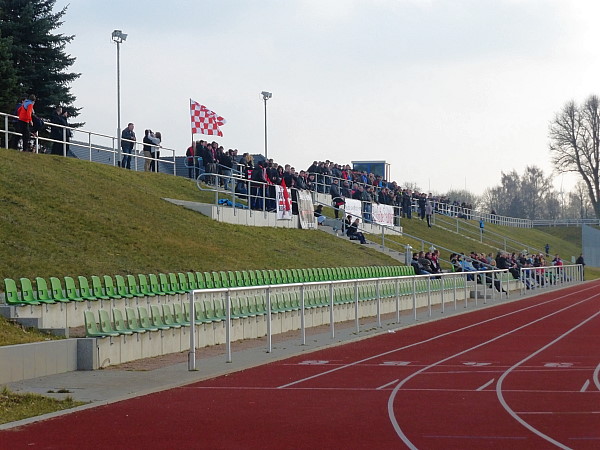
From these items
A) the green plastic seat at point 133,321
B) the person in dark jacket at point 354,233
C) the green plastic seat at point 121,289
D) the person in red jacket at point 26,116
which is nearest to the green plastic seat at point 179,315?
the green plastic seat at point 121,289

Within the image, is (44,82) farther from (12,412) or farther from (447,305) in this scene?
(12,412)

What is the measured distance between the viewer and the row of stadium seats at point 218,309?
1772 cm

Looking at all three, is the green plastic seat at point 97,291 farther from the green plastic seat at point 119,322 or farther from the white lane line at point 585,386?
the white lane line at point 585,386

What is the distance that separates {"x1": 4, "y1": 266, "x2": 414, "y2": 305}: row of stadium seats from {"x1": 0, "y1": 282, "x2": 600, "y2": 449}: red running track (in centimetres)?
354

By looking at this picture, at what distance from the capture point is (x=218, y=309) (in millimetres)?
21609

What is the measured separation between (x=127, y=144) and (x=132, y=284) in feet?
72.8

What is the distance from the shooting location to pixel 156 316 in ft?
63.2

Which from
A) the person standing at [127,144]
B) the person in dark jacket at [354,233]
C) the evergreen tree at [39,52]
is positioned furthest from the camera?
the evergreen tree at [39,52]

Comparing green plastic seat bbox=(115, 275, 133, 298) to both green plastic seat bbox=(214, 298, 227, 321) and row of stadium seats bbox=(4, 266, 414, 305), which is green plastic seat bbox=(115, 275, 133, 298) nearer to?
→ row of stadium seats bbox=(4, 266, 414, 305)

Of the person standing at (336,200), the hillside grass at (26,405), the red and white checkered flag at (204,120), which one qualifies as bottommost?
the hillside grass at (26,405)

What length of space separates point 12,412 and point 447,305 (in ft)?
82.9

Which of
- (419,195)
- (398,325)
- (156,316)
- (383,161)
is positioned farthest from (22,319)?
(383,161)

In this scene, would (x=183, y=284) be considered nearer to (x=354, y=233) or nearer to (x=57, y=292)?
(x=57, y=292)

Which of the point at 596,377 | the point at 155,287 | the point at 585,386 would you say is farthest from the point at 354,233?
the point at 585,386
